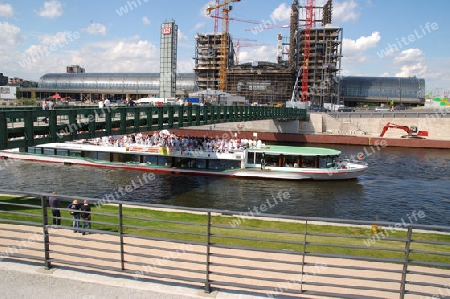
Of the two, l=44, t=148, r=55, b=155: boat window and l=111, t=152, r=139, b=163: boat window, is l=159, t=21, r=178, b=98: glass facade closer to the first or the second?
l=44, t=148, r=55, b=155: boat window

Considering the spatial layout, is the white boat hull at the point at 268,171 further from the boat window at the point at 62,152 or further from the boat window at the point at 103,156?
the boat window at the point at 62,152

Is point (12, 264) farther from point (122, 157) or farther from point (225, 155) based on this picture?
point (122, 157)

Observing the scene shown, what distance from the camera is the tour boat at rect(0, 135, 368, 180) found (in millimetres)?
39062

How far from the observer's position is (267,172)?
39312 mm

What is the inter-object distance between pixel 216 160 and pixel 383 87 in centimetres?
11477

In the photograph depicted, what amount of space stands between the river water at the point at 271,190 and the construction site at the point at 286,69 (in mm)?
89667

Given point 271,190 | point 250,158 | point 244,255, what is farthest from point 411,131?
point 244,255

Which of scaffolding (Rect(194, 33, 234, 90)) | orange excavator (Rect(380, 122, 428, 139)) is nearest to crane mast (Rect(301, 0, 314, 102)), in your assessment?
scaffolding (Rect(194, 33, 234, 90))

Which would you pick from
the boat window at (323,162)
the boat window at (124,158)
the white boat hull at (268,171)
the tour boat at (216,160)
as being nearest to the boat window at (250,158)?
the tour boat at (216,160)

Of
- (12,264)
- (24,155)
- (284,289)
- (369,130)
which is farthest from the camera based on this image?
(369,130)

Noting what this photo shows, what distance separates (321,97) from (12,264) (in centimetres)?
13135

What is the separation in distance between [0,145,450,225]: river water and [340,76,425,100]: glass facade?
9739 cm

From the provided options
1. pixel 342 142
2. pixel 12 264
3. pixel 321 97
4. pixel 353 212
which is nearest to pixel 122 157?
pixel 353 212

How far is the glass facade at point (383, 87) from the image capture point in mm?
134875
